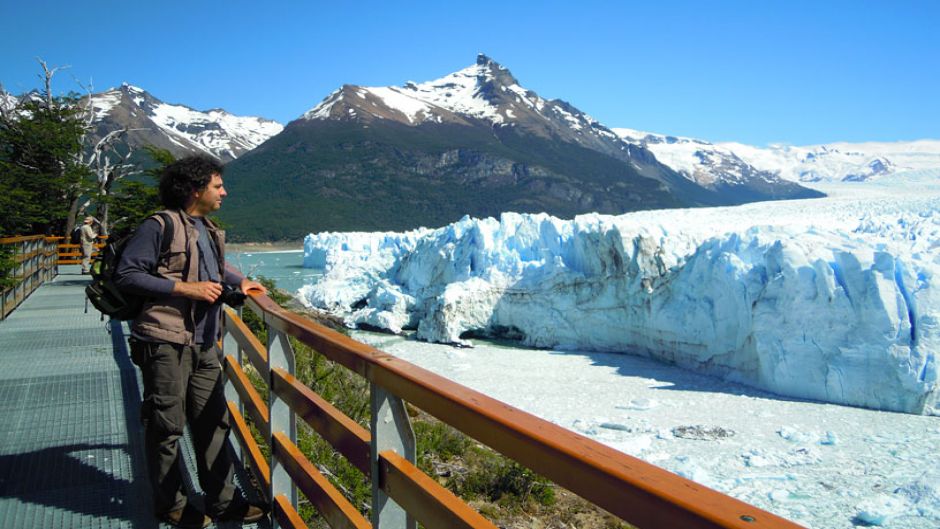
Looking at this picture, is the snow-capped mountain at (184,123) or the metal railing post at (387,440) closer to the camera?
the metal railing post at (387,440)

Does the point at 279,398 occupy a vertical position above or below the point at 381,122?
below

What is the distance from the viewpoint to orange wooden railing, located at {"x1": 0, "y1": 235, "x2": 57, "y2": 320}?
634cm

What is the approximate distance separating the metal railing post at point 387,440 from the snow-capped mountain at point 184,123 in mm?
133005

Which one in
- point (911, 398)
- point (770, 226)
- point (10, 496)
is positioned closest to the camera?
point (10, 496)

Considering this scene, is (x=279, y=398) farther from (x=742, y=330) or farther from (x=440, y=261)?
(x=440, y=261)

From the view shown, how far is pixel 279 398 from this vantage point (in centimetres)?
188

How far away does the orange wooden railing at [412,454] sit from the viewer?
25.5 inches

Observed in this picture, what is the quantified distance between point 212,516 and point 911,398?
10389 mm

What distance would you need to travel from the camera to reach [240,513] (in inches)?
79.7

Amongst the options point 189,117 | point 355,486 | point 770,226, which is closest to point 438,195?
point 770,226

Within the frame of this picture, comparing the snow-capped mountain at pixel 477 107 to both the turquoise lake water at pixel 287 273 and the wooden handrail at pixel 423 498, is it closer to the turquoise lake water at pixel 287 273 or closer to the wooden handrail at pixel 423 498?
the turquoise lake water at pixel 287 273

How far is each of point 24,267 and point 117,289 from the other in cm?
704

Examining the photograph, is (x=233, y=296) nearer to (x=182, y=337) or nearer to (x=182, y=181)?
(x=182, y=337)

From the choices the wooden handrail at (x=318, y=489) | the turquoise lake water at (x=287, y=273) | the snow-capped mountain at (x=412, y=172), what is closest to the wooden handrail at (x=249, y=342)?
the wooden handrail at (x=318, y=489)
